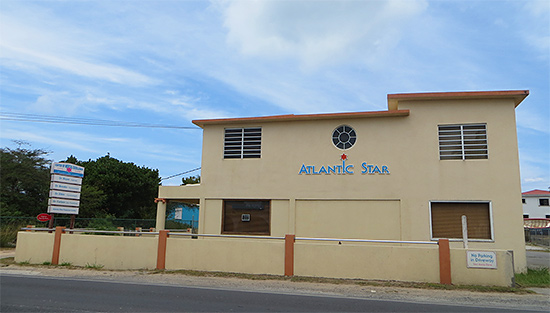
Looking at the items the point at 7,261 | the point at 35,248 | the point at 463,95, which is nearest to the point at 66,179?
the point at 35,248

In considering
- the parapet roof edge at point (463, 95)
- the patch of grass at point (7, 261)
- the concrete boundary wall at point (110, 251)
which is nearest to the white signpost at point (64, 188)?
the patch of grass at point (7, 261)

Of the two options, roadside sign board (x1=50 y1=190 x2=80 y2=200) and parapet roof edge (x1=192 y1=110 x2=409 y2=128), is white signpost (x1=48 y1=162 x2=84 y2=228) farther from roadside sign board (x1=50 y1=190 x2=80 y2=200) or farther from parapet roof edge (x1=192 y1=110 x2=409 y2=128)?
parapet roof edge (x1=192 y1=110 x2=409 y2=128)

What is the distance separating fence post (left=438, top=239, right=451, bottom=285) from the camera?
11969mm

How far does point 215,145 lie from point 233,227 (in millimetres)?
3603

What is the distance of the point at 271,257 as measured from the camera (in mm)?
13391

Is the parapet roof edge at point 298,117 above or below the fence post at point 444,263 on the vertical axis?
above

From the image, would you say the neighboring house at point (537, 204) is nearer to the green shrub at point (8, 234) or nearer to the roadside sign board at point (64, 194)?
the roadside sign board at point (64, 194)

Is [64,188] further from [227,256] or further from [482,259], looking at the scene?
[482,259]

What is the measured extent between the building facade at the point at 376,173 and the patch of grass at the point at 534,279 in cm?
61

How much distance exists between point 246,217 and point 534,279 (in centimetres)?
1023

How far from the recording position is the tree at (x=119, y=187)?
3650 centimetres

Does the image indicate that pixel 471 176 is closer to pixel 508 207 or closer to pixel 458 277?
pixel 508 207

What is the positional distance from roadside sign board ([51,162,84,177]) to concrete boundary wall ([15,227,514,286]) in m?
2.59

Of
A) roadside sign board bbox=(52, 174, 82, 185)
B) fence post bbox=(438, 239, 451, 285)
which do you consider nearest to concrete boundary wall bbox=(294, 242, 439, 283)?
fence post bbox=(438, 239, 451, 285)
